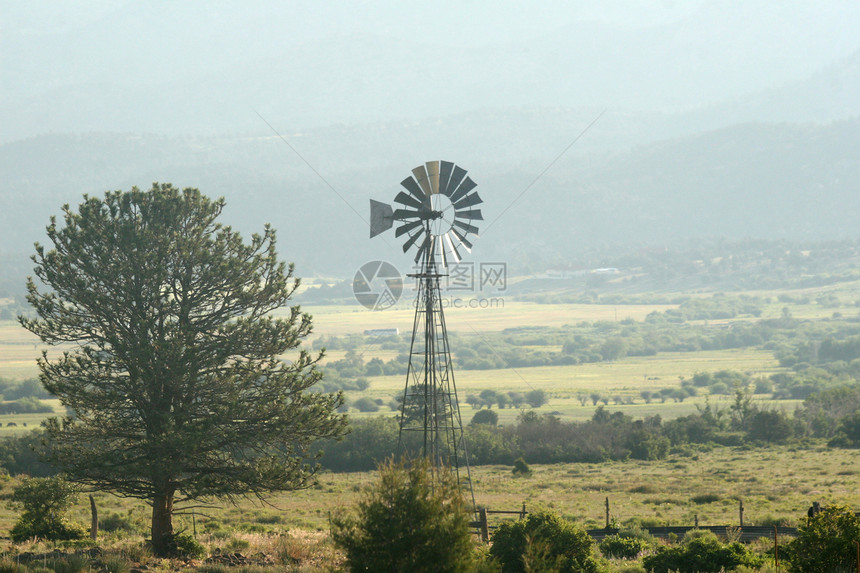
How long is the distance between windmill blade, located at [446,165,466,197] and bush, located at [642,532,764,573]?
432 inches

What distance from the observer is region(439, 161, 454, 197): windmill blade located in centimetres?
2398

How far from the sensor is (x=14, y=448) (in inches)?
2190

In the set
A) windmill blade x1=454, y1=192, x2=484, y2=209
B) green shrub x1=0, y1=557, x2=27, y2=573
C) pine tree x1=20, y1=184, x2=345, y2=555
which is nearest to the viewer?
green shrub x1=0, y1=557, x2=27, y2=573

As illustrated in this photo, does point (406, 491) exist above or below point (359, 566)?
above

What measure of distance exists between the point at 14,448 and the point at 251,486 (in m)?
41.4

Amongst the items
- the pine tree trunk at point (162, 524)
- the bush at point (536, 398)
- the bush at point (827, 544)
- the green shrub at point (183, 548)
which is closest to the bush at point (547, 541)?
the bush at point (827, 544)

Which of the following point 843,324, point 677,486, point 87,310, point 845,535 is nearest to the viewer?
point 845,535

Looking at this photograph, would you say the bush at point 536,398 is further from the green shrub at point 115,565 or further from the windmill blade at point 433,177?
the green shrub at point 115,565

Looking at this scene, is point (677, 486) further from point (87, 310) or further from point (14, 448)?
point (14, 448)

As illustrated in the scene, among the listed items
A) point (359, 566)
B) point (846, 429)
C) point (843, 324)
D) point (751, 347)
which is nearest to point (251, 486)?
point (359, 566)

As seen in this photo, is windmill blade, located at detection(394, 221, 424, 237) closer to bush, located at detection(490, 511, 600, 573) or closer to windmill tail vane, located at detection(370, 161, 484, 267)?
windmill tail vane, located at detection(370, 161, 484, 267)

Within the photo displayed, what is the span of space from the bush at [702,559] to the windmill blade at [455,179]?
1096cm

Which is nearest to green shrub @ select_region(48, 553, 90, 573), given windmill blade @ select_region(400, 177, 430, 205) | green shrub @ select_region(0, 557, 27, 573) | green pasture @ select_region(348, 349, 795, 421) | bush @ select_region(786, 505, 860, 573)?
green shrub @ select_region(0, 557, 27, 573)

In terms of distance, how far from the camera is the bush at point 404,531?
13086mm
